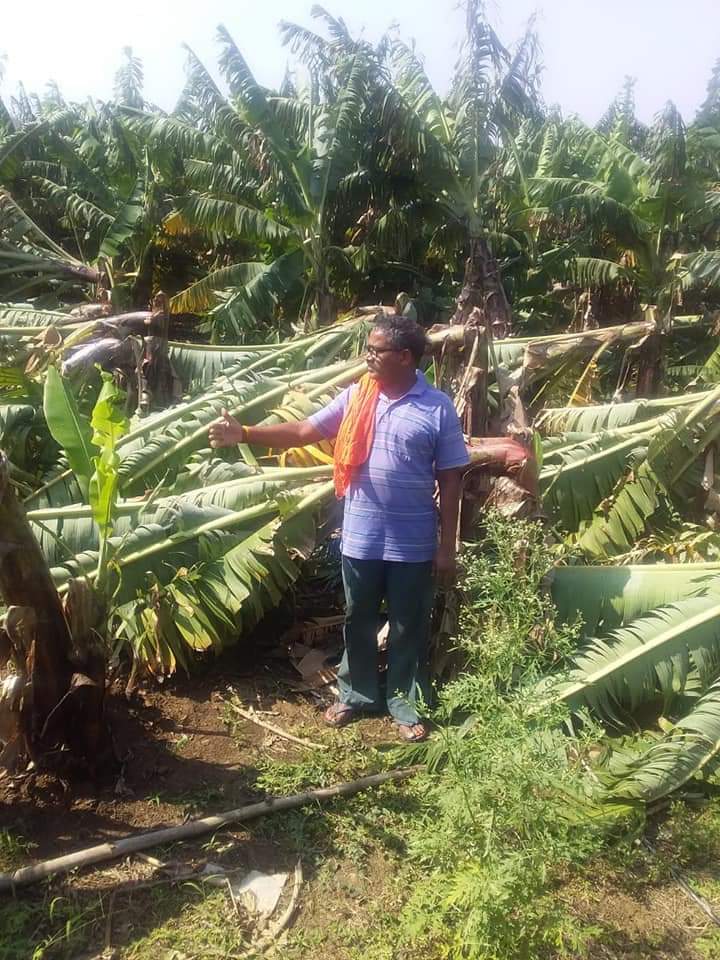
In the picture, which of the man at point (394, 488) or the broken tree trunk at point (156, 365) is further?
the broken tree trunk at point (156, 365)

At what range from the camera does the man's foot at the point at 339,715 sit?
3.63m

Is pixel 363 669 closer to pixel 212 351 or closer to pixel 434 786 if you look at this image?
pixel 434 786

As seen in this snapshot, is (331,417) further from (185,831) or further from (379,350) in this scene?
(185,831)

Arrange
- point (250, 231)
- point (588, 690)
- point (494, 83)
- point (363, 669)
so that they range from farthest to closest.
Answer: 1. point (250, 231)
2. point (494, 83)
3. point (363, 669)
4. point (588, 690)

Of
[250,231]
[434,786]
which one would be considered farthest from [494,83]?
[434,786]

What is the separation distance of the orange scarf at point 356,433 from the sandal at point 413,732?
116cm

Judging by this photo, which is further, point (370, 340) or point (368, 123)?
point (368, 123)

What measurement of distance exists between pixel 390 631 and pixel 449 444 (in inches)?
38.3

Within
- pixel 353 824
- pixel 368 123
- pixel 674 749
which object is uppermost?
pixel 368 123

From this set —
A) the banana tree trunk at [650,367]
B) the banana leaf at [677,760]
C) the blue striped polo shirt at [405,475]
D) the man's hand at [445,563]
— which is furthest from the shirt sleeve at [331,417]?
the banana tree trunk at [650,367]

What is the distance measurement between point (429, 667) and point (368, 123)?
8801mm

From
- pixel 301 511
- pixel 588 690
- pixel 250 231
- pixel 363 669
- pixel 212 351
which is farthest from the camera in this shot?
pixel 250 231

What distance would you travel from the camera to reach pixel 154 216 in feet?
41.3

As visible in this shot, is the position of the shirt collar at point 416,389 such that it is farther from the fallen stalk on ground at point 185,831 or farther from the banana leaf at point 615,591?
the fallen stalk on ground at point 185,831
